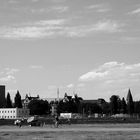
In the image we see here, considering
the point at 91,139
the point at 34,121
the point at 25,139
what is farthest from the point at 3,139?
the point at 34,121

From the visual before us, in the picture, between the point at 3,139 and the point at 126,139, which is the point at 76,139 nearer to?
the point at 126,139

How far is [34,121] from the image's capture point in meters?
87.2

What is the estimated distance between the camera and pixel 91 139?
3662cm

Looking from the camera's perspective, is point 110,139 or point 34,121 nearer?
point 110,139

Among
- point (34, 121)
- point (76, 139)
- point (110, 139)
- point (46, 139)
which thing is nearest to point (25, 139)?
point (46, 139)

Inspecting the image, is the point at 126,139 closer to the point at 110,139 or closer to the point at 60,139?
the point at 110,139

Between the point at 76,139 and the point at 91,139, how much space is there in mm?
1181

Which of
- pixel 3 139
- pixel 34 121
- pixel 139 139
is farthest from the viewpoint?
pixel 34 121

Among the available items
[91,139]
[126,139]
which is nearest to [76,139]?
Answer: [91,139]

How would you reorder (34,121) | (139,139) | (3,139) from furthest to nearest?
(34,121)
(3,139)
(139,139)

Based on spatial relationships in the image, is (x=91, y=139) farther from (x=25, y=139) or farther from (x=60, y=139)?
(x=25, y=139)

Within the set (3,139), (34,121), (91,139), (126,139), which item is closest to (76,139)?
(91,139)

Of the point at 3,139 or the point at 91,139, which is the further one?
the point at 3,139

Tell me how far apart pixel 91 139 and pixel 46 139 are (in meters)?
3.62
